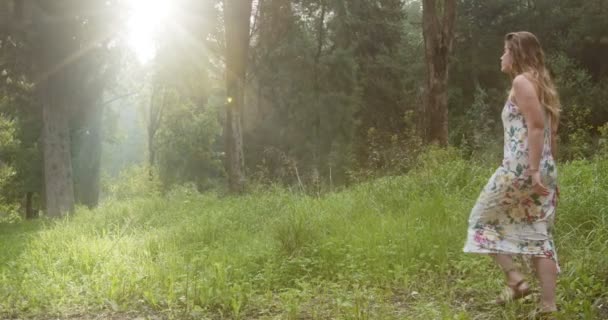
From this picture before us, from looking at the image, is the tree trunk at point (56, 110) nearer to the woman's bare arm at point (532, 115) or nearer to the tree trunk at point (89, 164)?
the tree trunk at point (89, 164)

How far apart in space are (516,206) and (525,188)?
140mm

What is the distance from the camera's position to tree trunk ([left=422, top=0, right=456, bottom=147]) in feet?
42.2

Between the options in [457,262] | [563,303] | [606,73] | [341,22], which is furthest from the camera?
[341,22]

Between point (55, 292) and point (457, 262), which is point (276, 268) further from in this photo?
point (55, 292)

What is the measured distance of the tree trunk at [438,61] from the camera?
507 inches

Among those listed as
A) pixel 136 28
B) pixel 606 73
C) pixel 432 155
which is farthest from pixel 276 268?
pixel 606 73

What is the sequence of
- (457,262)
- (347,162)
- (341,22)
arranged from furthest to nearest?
(341,22)
(347,162)
(457,262)

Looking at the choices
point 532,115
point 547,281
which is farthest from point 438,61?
point 547,281

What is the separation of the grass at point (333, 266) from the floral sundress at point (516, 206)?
467 millimetres

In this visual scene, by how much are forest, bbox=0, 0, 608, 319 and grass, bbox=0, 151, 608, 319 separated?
3 cm

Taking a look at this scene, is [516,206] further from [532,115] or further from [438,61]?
[438,61]

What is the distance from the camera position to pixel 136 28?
2112 centimetres

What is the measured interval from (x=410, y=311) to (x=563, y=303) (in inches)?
45.3

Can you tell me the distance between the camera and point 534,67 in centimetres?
420
